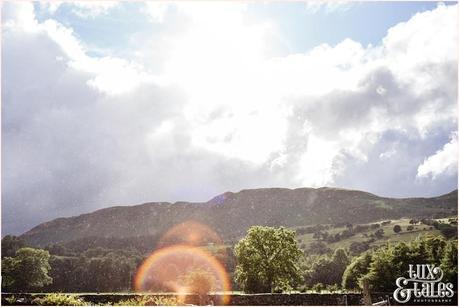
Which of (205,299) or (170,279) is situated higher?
(205,299)

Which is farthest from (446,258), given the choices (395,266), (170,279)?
(170,279)

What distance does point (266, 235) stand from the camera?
205ft

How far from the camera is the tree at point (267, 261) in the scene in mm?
59625

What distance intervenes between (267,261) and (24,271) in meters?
62.7

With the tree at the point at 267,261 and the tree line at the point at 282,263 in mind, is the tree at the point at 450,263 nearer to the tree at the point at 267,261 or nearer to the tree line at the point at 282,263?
the tree line at the point at 282,263

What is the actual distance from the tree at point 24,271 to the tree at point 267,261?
5567 cm

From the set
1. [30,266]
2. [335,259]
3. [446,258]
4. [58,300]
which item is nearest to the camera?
[58,300]

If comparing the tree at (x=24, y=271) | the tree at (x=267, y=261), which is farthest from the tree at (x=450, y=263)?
the tree at (x=24, y=271)

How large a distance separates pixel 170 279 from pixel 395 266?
111 metres

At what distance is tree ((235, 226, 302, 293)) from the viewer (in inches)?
2347

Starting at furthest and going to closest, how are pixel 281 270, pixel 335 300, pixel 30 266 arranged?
pixel 30 266
pixel 281 270
pixel 335 300

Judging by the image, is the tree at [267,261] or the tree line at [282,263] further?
the tree at [267,261]

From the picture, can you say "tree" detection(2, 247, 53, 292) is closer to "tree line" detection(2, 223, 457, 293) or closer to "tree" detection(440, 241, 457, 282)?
"tree line" detection(2, 223, 457, 293)

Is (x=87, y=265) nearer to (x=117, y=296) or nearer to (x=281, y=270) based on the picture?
(x=281, y=270)
